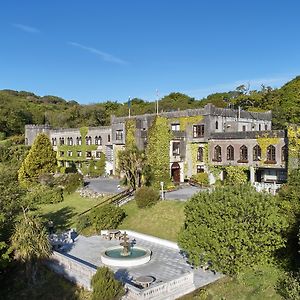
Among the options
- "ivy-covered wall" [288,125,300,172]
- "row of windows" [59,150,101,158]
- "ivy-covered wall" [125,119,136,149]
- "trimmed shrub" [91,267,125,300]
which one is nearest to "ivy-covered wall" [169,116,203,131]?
"ivy-covered wall" [125,119,136,149]

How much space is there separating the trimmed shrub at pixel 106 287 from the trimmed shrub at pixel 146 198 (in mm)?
13798

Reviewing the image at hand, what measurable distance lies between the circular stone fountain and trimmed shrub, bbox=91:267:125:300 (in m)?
3.75

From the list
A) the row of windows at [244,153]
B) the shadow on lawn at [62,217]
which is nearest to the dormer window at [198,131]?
the row of windows at [244,153]

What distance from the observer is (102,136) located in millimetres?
53500

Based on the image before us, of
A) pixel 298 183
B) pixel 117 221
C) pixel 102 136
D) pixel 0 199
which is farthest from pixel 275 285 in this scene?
pixel 102 136

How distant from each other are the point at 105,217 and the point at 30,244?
8223mm

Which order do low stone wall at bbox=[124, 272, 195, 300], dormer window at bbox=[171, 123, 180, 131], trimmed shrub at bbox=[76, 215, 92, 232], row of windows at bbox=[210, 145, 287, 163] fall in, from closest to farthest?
low stone wall at bbox=[124, 272, 195, 300] → trimmed shrub at bbox=[76, 215, 92, 232] → row of windows at bbox=[210, 145, 287, 163] → dormer window at bbox=[171, 123, 180, 131]

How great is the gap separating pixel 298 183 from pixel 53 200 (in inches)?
981

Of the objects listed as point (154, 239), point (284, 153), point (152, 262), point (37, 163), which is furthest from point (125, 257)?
point (37, 163)

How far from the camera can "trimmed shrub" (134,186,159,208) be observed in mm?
29391

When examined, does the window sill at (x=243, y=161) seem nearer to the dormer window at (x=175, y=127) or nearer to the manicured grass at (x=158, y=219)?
the dormer window at (x=175, y=127)

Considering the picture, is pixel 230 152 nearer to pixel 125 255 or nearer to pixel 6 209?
pixel 125 255

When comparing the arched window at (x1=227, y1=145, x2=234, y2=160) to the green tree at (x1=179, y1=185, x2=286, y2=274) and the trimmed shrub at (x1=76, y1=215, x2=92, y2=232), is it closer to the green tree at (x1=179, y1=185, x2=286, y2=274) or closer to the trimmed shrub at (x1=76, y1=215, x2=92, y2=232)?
the trimmed shrub at (x1=76, y1=215, x2=92, y2=232)

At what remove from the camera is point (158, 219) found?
2717cm
